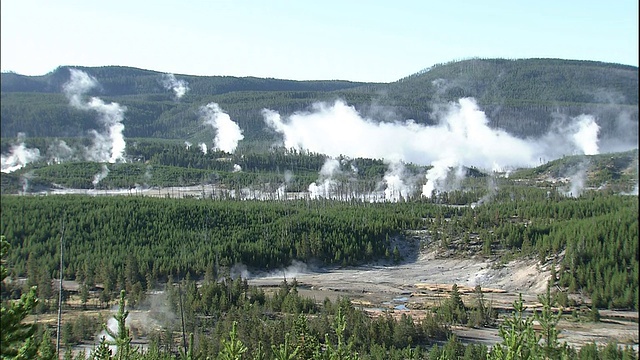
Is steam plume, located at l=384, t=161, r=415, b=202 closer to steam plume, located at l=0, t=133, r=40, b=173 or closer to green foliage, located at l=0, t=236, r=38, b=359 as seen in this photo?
steam plume, located at l=0, t=133, r=40, b=173

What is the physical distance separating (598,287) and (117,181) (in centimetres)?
13089

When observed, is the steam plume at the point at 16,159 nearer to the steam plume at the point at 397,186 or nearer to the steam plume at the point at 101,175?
the steam plume at the point at 101,175

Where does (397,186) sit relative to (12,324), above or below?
above

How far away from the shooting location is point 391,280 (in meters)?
91.1

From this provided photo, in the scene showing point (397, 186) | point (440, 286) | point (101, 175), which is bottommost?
point (440, 286)

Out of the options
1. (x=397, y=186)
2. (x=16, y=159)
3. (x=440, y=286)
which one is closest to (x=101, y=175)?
(x=16, y=159)

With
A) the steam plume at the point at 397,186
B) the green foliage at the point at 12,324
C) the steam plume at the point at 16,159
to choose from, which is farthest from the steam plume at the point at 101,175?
the green foliage at the point at 12,324

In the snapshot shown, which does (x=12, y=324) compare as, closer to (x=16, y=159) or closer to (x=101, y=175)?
(x=101, y=175)

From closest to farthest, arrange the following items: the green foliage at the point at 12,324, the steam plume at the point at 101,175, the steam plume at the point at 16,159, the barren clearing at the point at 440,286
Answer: the green foliage at the point at 12,324, the barren clearing at the point at 440,286, the steam plume at the point at 101,175, the steam plume at the point at 16,159

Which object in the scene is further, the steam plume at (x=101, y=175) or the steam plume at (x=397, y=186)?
the steam plume at (x=101, y=175)

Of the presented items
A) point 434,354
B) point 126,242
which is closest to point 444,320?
point 434,354

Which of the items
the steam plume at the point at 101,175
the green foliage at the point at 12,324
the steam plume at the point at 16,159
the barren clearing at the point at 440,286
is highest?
the steam plume at the point at 16,159

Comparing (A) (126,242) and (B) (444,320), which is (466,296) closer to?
(B) (444,320)

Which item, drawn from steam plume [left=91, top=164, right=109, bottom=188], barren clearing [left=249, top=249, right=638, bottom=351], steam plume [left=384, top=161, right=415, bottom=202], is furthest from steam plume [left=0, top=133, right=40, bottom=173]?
barren clearing [left=249, top=249, right=638, bottom=351]
